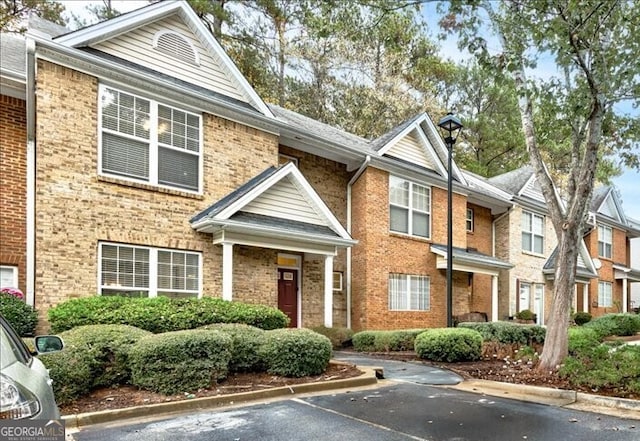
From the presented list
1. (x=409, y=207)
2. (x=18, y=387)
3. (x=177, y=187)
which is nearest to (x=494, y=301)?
(x=409, y=207)

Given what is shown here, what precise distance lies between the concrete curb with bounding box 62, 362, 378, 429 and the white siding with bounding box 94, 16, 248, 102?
8619mm

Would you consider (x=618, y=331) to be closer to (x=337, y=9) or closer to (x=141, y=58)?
(x=337, y=9)

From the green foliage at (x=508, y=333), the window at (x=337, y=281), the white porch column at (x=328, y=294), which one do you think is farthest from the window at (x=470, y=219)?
the white porch column at (x=328, y=294)

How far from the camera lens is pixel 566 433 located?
214 inches

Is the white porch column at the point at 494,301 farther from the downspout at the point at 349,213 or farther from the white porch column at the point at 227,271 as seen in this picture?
the white porch column at the point at 227,271

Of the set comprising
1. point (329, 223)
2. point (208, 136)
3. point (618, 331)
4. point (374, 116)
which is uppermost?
point (374, 116)

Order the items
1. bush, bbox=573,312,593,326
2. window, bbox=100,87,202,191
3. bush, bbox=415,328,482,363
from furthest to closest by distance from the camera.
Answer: bush, bbox=573,312,593,326, bush, bbox=415,328,482,363, window, bbox=100,87,202,191

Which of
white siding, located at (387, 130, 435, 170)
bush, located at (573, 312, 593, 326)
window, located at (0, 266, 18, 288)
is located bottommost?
bush, located at (573, 312, 593, 326)

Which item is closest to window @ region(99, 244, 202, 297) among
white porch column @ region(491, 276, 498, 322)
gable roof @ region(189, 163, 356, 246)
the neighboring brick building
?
the neighboring brick building

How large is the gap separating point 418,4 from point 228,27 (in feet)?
64.8

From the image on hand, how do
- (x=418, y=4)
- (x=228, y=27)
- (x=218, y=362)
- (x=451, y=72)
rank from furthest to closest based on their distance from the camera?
1. (x=451, y=72)
2. (x=228, y=27)
3. (x=418, y=4)
4. (x=218, y=362)

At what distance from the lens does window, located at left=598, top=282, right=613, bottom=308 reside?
2898 centimetres

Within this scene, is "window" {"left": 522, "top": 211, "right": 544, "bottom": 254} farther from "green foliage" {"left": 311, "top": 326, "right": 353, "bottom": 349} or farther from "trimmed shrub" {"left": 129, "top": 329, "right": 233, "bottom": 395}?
"trimmed shrub" {"left": 129, "top": 329, "right": 233, "bottom": 395}

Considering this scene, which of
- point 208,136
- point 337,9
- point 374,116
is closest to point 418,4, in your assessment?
point 337,9
